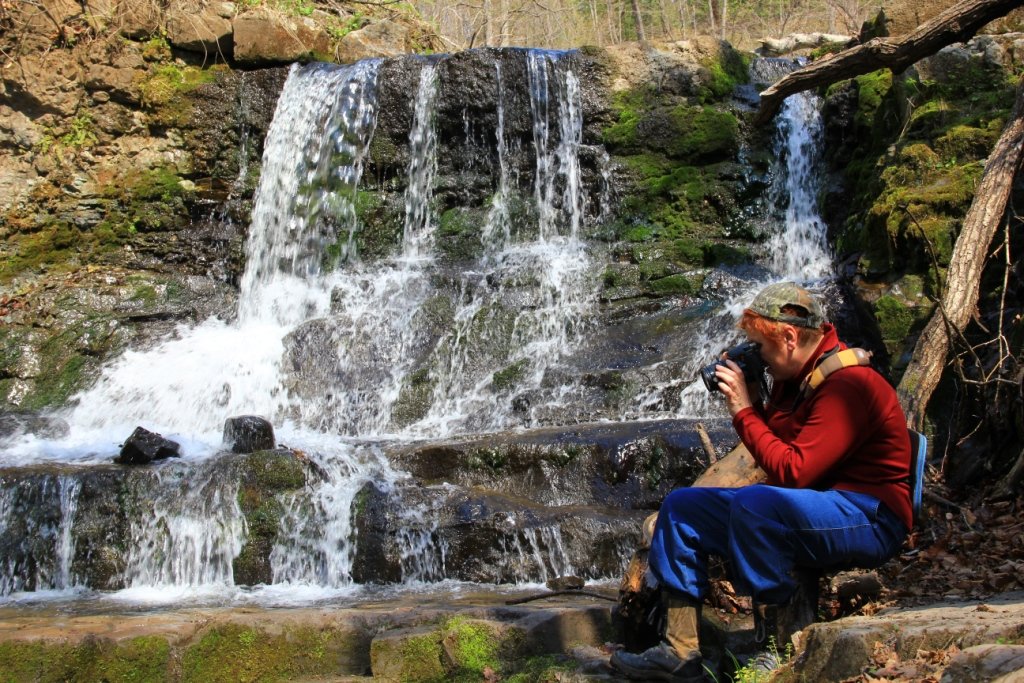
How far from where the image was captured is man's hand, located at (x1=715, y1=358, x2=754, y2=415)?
10.4ft

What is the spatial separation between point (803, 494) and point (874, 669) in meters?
0.56

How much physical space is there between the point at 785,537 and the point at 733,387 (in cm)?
52

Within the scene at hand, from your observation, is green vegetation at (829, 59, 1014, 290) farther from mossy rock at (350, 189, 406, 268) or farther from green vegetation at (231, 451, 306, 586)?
mossy rock at (350, 189, 406, 268)

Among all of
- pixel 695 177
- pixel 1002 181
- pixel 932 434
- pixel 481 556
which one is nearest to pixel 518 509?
pixel 481 556

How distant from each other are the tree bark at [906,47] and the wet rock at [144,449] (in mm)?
6750

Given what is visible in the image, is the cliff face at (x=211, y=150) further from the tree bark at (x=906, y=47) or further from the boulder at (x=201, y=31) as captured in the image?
the tree bark at (x=906, y=47)

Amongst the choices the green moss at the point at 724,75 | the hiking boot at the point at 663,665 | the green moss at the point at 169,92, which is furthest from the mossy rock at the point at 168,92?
the hiking boot at the point at 663,665

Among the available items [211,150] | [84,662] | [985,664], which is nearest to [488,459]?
[84,662]

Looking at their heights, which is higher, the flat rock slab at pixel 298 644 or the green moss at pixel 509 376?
the green moss at pixel 509 376

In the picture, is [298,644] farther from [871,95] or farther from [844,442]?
[871,95]

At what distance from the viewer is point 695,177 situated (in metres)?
11.7

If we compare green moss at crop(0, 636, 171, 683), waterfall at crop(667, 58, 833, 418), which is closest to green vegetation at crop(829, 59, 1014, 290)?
waterfall at crop(667, 58, 833, 418)

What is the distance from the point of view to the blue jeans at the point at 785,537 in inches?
118

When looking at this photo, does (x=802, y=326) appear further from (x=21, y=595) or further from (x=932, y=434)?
(x=21, y=595)
